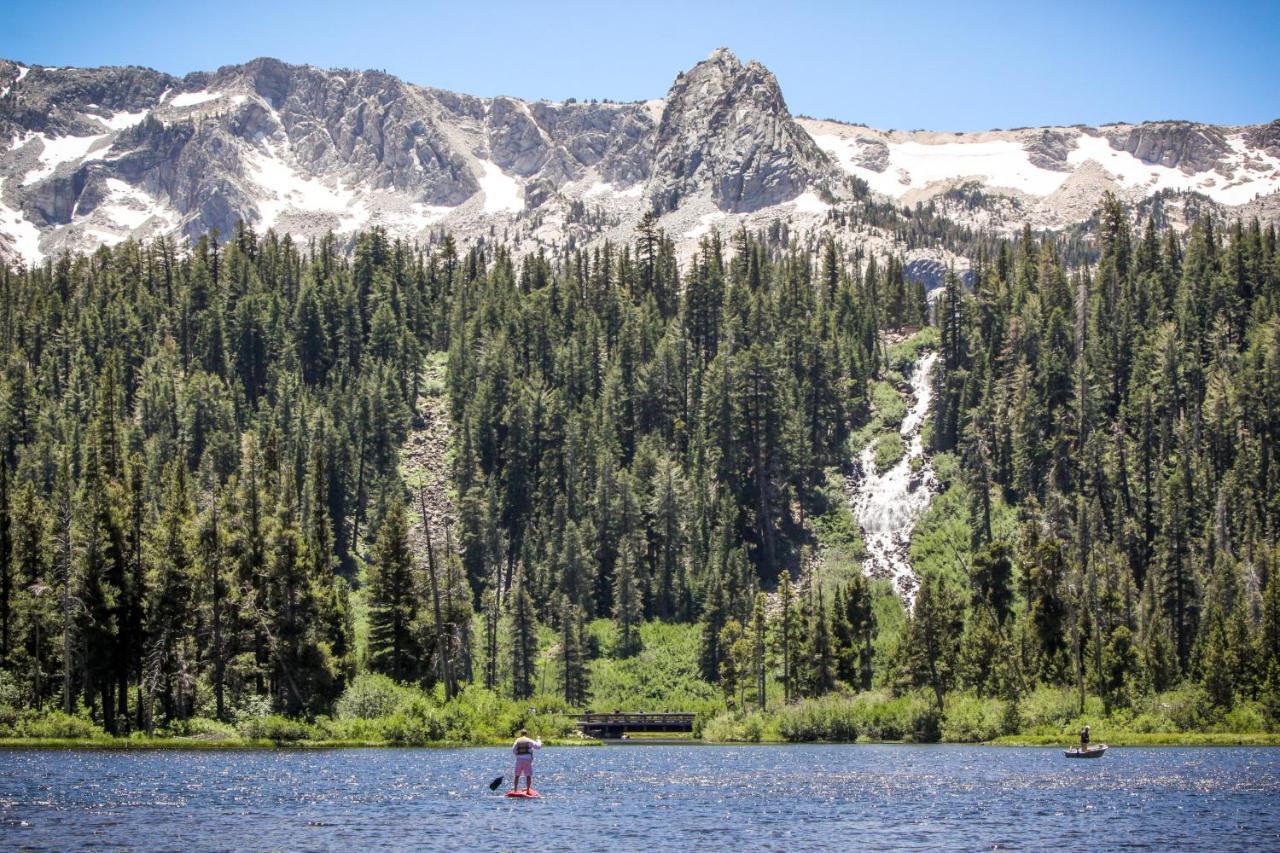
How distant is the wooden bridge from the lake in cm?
4136

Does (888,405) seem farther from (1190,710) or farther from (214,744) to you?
(214,744)

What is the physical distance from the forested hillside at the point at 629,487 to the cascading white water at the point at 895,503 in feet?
7.10

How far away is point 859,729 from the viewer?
103 meters

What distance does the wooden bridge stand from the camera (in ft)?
387

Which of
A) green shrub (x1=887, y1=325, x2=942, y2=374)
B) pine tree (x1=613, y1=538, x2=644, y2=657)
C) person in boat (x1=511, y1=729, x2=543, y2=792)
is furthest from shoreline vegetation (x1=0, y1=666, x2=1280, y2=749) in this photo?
green shrub (x1=887, y1=325, x2=942, y2=374)

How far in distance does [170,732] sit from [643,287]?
416 feet

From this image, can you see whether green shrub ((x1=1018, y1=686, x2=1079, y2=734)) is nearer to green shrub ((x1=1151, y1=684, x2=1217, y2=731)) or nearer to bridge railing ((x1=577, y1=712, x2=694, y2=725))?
green shrub ((x1=1151, y1=684, x2=1217, y2=731))

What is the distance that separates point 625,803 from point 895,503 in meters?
108

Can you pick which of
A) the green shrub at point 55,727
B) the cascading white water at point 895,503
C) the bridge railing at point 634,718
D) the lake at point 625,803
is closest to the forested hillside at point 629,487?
the green shrub at point 55,727

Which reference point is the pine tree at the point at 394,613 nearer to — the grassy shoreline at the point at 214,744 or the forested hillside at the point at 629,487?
the forested hillside at the point at 629,487

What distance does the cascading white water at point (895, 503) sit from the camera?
148 metres

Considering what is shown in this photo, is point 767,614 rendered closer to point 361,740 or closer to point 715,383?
point 715,383

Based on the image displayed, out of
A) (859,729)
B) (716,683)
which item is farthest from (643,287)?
(859,729)

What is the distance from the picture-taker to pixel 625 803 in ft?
174
